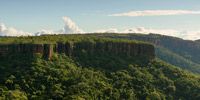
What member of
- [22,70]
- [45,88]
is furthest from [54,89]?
[22,70]

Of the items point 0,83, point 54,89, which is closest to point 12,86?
point 0,83

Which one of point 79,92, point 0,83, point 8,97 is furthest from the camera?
point 79,92

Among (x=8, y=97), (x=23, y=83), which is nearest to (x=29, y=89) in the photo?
(x=23, y=83)

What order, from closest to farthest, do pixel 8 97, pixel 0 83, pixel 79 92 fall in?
1. pixel 8 97
2. pixel 0 83
3. pixel 79 92

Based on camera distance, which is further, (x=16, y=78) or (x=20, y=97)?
(x=16, y=78)

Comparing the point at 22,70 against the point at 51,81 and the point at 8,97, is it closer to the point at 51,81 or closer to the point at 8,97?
the point at 51,81

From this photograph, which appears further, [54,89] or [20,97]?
[54,89]

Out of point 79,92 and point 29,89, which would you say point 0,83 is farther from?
point 79,92

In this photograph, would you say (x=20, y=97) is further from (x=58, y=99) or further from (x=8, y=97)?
(x=58, y=99)
